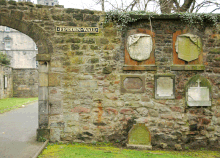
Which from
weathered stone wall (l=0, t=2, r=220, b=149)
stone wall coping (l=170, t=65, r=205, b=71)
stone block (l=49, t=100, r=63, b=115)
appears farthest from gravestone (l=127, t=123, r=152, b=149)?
stone block (l=49, t=100, r=63, b=115)

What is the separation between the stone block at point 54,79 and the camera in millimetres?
5082

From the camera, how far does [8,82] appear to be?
18.2 metres

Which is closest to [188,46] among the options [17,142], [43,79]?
[43,79]

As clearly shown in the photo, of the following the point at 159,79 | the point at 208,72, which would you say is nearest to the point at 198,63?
the point at 208,72

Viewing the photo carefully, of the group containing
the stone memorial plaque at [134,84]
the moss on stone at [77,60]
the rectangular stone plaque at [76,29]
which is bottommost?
the stone memorial plaque at [134,84]

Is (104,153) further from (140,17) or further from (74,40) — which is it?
(140,17)

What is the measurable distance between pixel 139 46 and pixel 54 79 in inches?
96.8

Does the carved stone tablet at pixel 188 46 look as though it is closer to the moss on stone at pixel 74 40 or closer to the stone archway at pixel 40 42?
the moss on stone at pixel 74 40

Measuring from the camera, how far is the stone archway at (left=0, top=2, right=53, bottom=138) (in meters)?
4.90

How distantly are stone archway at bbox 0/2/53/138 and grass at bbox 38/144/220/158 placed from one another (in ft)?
2.13

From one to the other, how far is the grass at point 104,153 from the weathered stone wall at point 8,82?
14227 millimetres

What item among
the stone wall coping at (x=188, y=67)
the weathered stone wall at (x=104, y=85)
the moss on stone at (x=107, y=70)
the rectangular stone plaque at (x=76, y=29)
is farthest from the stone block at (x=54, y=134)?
the stone wall coping at (x=188, y=67)

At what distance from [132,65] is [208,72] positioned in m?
2.14

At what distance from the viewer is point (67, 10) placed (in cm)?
512
